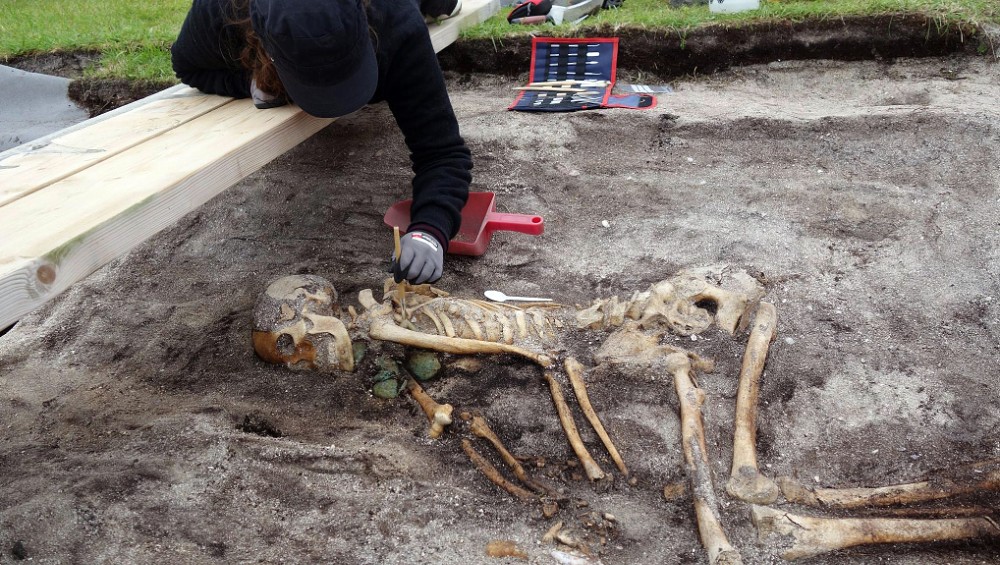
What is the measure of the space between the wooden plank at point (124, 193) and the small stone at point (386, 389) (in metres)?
0.89

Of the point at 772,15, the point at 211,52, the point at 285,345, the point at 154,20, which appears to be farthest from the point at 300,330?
the point at 154,20

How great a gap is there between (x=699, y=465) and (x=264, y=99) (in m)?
2.26

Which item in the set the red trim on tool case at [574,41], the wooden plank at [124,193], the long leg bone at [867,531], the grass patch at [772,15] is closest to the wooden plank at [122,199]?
the wooden plank at [124,193]

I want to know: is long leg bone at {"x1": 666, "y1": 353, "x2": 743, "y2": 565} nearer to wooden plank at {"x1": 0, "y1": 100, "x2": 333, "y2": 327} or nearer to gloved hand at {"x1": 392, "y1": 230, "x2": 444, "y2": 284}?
gloved hand at {"x1": 392, "y1": 230, "x2": 444, "y2": 284}

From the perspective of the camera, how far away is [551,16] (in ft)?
17.1

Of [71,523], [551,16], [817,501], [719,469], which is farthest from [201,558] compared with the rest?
[551,16]

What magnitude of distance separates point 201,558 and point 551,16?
4.45 meters

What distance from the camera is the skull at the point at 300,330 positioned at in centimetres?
258

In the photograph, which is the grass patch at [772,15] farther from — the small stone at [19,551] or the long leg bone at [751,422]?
the small stone at [19,551]

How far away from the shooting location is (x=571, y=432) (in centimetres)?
223

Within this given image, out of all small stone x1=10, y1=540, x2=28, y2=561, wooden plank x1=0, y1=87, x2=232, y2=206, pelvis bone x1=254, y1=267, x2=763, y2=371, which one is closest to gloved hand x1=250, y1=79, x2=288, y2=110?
wooden plank x1=0, y1=87, x2=232, y2=206

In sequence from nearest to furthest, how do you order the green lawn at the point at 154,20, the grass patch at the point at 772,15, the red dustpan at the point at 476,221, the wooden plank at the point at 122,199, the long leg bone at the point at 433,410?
1. the wooden plank at the point at 122,199
2. the long leg bone at the point at 433,410
3. the red dustpan at the point at 476,221
4. the grass patch at the point at 772,15
5. the green lawn at the point at 154,20

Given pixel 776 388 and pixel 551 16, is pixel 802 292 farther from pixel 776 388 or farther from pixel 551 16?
pixel 551 16

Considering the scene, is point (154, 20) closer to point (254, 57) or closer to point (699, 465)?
point (254, 57)
